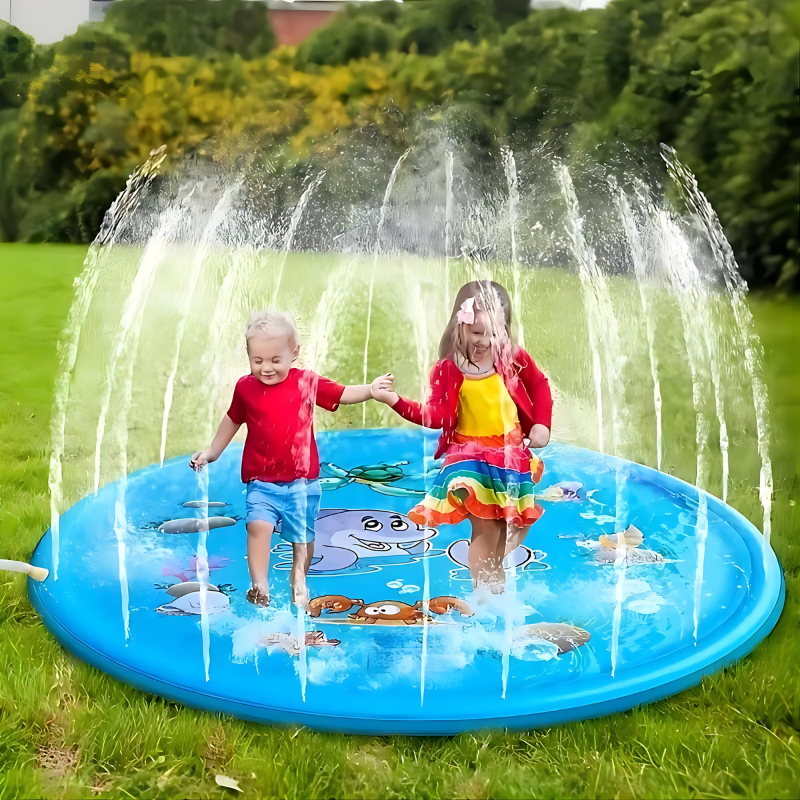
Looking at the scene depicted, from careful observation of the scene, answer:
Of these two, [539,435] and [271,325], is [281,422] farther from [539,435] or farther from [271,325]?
[539,435]

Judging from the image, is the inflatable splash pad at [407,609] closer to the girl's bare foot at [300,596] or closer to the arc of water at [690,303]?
the girl's bare foot at [300,596]

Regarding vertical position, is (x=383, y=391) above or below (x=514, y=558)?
above

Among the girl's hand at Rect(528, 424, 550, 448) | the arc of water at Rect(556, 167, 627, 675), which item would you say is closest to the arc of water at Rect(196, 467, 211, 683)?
the girl's hand at Rect(528, 424, 550, 448)

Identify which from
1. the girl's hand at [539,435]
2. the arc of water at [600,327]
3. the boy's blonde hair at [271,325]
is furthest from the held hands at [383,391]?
the arc of water at [600,327]

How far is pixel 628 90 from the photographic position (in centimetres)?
1185

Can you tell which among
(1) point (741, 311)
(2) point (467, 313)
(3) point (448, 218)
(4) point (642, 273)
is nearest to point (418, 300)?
(3) point (448, 218)

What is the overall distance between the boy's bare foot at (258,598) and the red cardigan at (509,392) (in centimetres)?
92

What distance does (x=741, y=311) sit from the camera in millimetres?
8734

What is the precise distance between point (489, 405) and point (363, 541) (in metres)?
0.97

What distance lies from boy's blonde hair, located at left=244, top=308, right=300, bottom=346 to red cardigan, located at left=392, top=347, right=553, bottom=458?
56 centimetres

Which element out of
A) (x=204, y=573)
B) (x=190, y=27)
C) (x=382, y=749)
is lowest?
(x=382, y=749)

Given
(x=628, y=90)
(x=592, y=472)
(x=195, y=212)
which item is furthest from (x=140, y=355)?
(x=628, y=90)

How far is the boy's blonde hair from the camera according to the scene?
338 cm

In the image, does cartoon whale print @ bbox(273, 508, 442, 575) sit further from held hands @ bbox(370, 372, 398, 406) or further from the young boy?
held hands @ bbox(370, 372, 398, 406)
